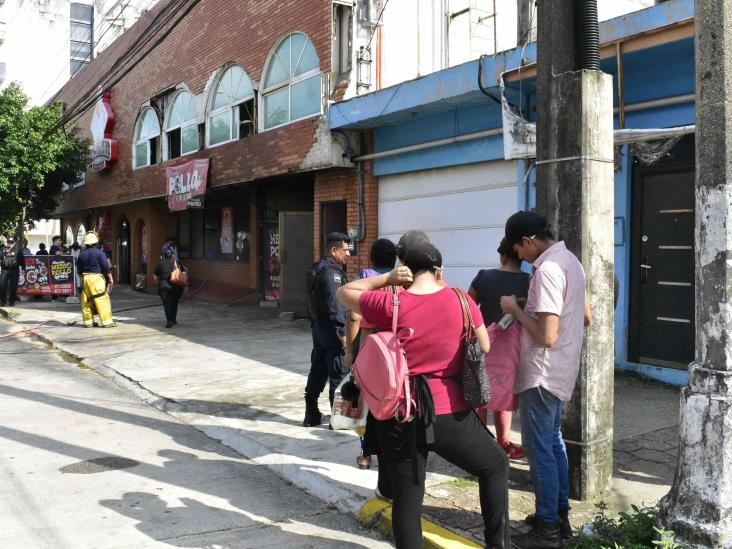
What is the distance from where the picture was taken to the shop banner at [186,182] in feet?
54.6

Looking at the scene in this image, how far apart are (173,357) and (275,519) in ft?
20.9

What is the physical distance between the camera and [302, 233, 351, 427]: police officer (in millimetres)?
5953

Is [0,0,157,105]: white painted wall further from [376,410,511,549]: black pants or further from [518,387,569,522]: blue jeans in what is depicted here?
[376,410,511,549]: black pants

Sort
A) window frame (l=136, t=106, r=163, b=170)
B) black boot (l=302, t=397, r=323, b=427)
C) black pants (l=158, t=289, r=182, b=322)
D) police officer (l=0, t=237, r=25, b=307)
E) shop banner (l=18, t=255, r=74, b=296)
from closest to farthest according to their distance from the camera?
black boot (l=302, t=397, r=323, b=427), black pants (l=158, t=289, r=182, b=322), police officer (l=0, t=237, r=25, b=307), shop banner (l=18, t=255, r=74, b=296), window frame (l=136, t=106, r=163, b=170)

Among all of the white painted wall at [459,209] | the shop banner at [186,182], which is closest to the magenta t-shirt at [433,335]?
the white painted wall at [459,209]

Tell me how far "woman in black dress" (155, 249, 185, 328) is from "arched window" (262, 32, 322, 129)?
3.49 metres

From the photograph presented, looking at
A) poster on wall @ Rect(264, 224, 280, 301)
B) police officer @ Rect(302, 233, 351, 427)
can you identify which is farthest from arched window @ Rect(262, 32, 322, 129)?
police officer @ Rect(302, 233, 351, 427)

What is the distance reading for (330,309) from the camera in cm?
596

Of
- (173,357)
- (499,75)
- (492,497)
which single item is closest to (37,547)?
(492,497)

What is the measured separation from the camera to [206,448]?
237 inches

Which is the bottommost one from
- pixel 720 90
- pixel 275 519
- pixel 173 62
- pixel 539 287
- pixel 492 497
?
pixel 275 519

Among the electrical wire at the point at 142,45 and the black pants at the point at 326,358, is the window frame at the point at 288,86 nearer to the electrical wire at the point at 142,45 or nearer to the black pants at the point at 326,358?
the electrical wire at the point at 142,45

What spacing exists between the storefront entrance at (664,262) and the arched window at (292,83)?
6.62m

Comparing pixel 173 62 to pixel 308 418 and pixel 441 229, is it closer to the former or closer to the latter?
pixel 441 229
